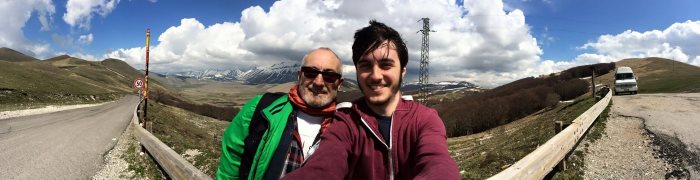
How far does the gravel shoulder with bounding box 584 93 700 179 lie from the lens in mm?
7957

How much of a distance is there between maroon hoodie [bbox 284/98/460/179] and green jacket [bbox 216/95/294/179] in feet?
1.86

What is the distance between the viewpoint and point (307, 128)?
2.62 meters

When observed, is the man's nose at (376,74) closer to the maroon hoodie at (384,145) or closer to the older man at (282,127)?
the maroon hoodie at (384,145)

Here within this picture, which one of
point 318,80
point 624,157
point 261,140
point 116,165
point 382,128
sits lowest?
point 116,165

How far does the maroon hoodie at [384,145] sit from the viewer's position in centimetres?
193

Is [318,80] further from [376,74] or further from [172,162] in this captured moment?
[172,162]

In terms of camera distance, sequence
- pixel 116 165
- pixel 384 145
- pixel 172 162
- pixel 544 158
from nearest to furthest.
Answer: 1. pixel 384 145
2. pixel 544 158
3. pixel 172 162
4. pixel 116 165

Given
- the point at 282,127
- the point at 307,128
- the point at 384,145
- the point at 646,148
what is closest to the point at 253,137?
the point at 282,127

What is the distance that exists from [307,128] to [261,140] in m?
0.30

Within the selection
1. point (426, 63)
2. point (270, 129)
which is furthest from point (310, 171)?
point (426, 63)

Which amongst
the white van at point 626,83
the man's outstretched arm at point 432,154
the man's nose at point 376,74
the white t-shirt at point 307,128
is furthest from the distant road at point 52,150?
the white van at point 626,83

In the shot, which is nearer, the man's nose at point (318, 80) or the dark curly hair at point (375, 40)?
the dark curly hair at point (375, 40)

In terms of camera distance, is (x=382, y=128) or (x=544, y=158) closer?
(x=382, y=128)

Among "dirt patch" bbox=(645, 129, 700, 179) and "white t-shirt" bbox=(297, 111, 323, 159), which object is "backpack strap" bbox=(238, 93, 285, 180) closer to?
"white t-shirt" bbox=(297, 111, 323, 159)
